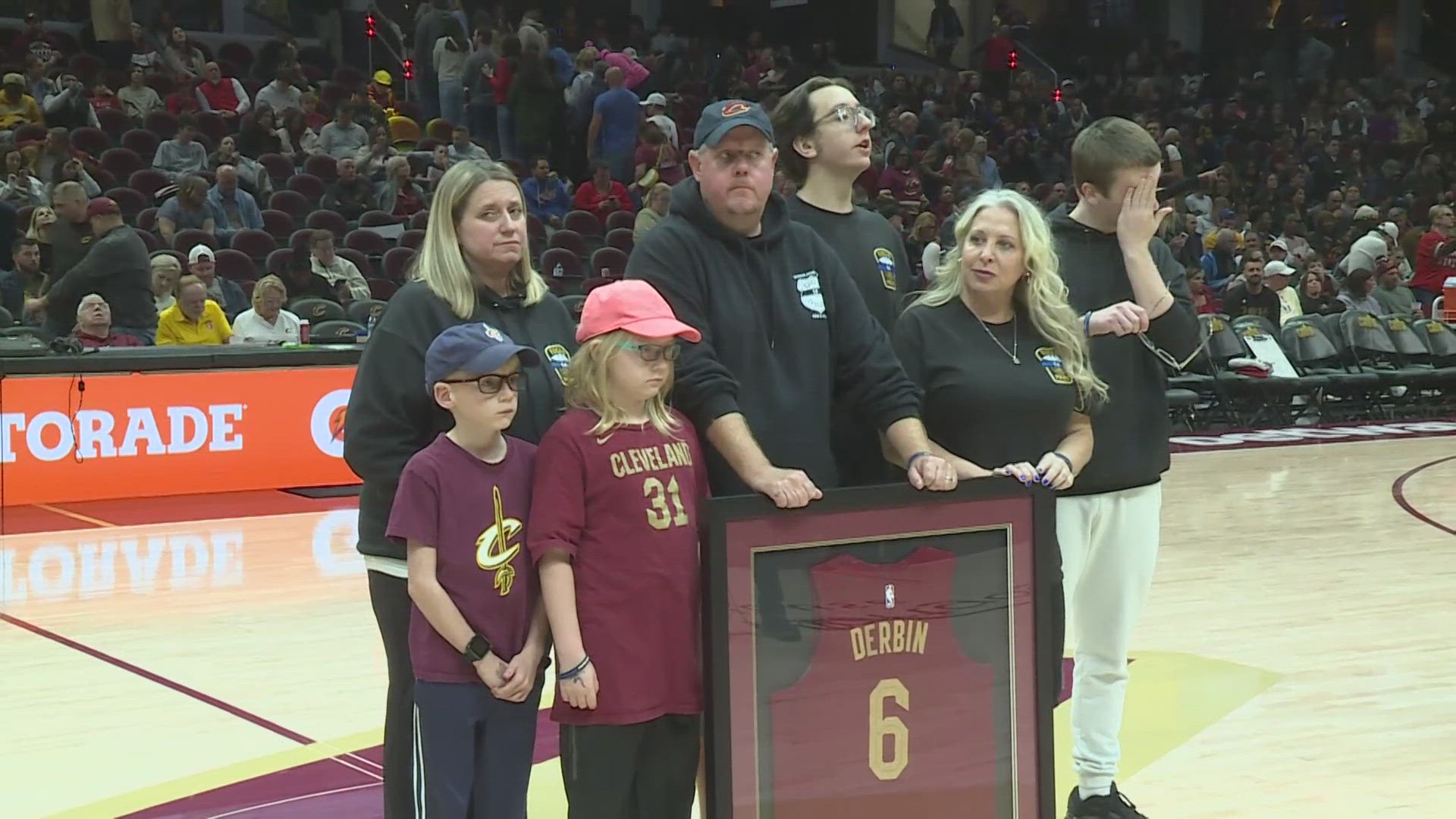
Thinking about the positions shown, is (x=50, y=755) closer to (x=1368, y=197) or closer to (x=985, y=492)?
(x=985, y=492)

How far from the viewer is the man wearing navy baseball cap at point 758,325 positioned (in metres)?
3.34

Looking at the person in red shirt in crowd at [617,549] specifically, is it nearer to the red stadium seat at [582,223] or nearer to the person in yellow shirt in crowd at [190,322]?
the person in yellow shirt in crowd at [190,322]

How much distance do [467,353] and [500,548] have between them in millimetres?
382

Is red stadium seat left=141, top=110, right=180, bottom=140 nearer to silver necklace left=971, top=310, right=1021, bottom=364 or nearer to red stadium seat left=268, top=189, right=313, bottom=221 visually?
red stadium seat left=268, top=189, right=313, bottom=221

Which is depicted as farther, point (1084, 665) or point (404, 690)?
point (1084, 665)

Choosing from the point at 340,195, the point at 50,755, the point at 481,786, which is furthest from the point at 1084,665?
the point at 340,195

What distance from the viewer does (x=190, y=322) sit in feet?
34.4

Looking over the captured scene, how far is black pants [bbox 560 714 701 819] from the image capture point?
3.19 m

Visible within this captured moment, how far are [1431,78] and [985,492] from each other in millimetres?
26532

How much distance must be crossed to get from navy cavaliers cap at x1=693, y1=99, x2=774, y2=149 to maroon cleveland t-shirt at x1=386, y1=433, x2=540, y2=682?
29.2 inches

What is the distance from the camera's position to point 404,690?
3479 mm

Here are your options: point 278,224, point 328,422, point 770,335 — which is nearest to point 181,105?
point 278,224

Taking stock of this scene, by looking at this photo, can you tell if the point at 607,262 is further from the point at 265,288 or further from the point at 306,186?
the point at 265,288

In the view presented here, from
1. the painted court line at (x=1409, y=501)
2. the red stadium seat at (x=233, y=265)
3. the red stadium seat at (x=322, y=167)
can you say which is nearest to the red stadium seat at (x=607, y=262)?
the red stadium seat at (x=322, y=167)
